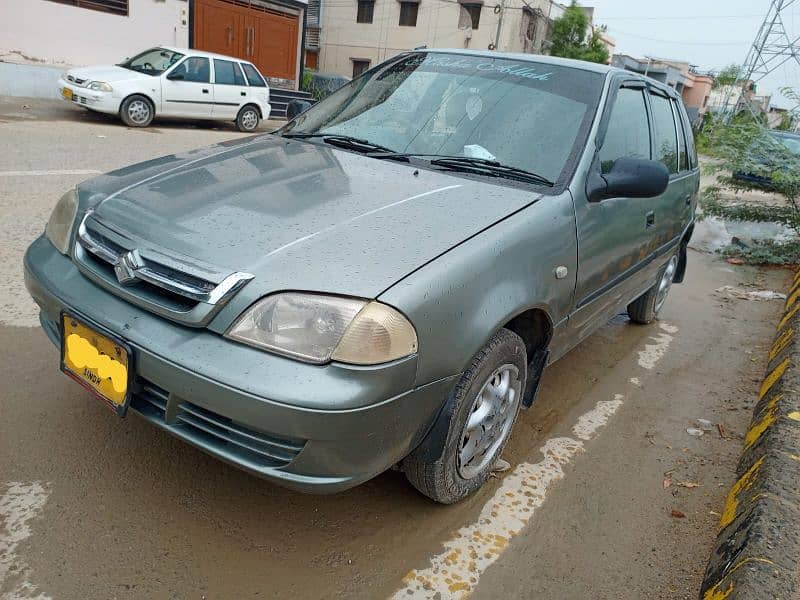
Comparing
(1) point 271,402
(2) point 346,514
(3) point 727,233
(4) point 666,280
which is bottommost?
(3) point 727,233

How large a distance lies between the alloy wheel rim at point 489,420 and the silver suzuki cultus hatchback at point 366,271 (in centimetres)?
1

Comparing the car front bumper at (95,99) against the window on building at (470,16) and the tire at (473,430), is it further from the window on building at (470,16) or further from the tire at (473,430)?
the window on building at (470,16)

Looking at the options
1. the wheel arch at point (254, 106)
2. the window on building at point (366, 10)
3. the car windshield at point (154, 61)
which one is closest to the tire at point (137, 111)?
the car windshield at point (154, 61)

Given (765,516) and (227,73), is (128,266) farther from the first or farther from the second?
(227,73)

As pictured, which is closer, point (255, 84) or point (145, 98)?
point (145, 98)

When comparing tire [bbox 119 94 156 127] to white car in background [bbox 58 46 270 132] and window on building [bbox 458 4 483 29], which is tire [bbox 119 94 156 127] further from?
window on building [bbox 458 4 483 29]

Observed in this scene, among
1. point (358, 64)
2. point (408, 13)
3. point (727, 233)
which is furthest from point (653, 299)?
point (358, 64)

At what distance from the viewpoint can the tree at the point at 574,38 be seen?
3312 centimetres

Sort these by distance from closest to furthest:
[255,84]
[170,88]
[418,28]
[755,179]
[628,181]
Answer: [628,181] < [755,179] < [170,88] < [255,84] < [418,28]

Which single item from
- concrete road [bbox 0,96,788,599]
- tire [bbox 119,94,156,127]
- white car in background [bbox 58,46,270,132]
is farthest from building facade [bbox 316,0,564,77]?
concrete road [bbox 0,96,788,599]

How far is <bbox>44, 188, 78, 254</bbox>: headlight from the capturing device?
7.48 feet

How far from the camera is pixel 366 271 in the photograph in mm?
1850

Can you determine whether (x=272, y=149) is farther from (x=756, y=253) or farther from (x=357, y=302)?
(x=756, y=253)

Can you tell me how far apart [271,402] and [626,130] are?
8.05 ft
